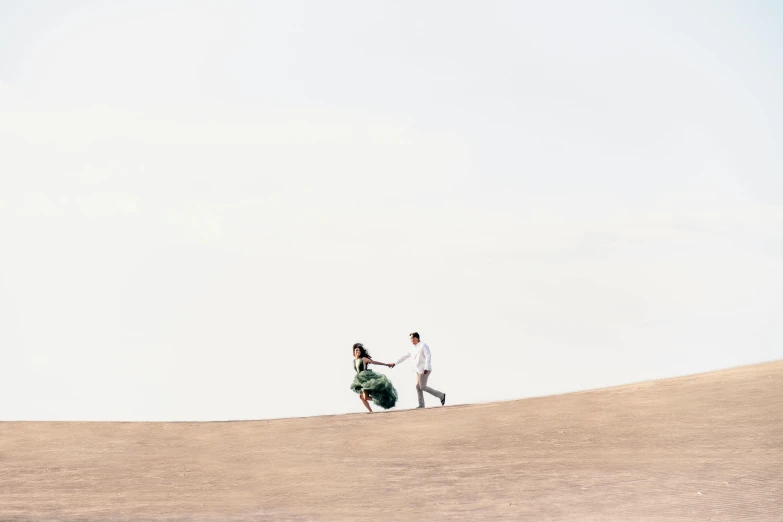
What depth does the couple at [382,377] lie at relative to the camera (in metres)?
22.8

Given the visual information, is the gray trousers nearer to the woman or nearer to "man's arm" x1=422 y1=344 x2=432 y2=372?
"man's arm" x1=422 y1=344 x2=432 y2=372

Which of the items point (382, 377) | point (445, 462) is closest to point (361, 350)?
point (382, 377)

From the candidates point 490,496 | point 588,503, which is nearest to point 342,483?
point 490,496

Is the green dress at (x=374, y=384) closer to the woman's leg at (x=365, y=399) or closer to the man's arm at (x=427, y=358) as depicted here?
the woman's leg at (x=365, y=399)

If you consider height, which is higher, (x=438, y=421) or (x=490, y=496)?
(x=438, y=421)

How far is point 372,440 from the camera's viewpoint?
65.7 ft

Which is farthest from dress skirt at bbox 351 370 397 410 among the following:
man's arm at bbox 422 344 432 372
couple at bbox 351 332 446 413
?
man's arm at bbox 422 344 432 372

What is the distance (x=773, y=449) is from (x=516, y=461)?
439cm

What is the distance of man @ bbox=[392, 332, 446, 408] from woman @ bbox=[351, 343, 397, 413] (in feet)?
1.60

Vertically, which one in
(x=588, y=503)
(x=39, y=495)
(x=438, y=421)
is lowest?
(x=588, y=503)

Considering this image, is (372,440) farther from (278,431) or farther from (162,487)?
(162,487)

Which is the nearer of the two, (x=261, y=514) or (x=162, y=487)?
(x=261, y=514)

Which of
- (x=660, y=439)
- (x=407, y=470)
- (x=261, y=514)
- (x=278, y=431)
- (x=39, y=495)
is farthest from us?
(x=278, y=431)

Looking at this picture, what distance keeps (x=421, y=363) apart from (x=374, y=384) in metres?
1.13
